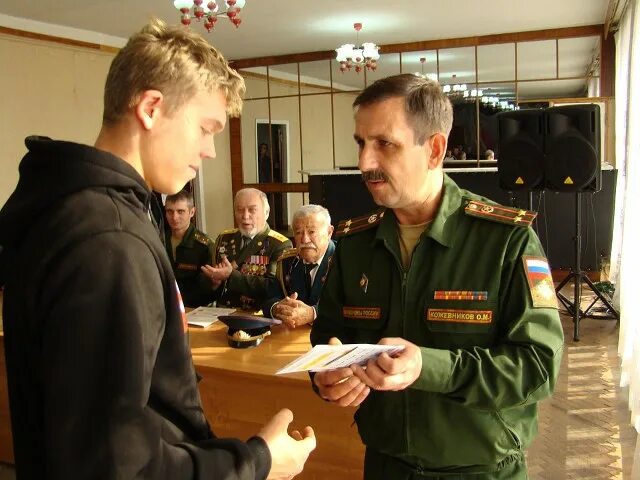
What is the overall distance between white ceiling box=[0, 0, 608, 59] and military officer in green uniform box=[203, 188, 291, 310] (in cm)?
349

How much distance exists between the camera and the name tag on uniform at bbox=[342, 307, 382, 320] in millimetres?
1509

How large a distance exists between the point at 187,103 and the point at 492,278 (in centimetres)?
78

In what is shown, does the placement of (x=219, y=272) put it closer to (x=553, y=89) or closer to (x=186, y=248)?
(x=186, y=248)

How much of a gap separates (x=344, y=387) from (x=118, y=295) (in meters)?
0.66

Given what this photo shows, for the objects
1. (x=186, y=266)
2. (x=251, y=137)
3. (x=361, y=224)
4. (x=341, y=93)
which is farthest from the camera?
(x=341, y=93)

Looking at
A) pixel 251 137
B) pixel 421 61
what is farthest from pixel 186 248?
pixel 421 61

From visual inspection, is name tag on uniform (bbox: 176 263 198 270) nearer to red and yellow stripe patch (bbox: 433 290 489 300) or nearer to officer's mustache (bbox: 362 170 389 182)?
officer's mustache (bbox: 362 170 389 182)

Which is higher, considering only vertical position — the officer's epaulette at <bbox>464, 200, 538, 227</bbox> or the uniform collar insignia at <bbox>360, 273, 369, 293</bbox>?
the officer's epaulette at <bbox>464, 200, 538, 227</bbox>

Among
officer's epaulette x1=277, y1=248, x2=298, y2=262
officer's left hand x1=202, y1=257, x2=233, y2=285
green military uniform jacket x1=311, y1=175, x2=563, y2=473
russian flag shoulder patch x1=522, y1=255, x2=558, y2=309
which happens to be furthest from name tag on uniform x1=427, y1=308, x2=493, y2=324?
officer's left hand x1=202, y1=257, x2=233, y2=285

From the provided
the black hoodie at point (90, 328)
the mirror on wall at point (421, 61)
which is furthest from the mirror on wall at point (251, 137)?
the black hoodie at point (90, 328)

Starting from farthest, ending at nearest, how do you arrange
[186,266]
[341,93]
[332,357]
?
1. [341,93]
2. [186,266]
3. [332,357]

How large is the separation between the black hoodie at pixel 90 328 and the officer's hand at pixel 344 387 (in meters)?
0.38

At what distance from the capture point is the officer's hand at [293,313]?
3016mm

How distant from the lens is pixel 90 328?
31.5 inches
